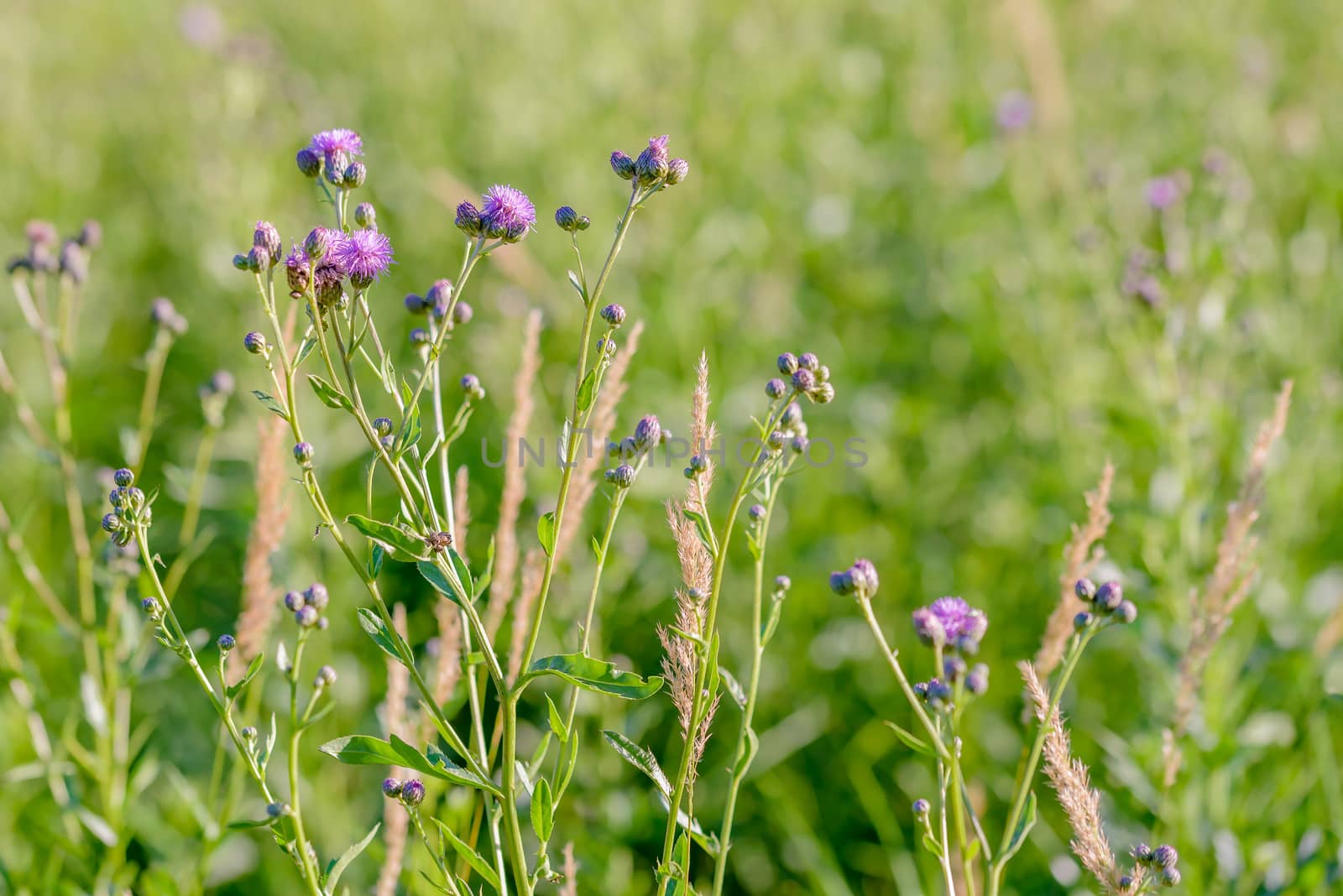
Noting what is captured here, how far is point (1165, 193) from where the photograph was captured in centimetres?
293

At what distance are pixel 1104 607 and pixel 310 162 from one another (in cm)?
112

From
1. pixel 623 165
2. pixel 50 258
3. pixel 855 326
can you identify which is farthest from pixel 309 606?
pixel 855 326

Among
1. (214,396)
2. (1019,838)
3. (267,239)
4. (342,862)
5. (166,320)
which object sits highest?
(166,320)

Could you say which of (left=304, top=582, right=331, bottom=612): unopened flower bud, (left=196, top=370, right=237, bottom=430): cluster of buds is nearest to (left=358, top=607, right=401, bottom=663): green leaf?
(left=304, top=582, right=331, bottom=612): unopened flower bud

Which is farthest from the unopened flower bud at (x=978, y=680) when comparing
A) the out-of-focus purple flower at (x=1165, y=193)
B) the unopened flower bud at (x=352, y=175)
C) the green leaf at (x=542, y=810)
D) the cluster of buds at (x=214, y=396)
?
the out-of-focus purple flower at (x=1165, y=193)

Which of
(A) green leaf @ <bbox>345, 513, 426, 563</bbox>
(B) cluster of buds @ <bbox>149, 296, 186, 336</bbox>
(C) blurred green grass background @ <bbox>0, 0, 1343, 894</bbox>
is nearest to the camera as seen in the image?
(A) green leaf @ <bbox>345, 513, 426, 563</bbox>

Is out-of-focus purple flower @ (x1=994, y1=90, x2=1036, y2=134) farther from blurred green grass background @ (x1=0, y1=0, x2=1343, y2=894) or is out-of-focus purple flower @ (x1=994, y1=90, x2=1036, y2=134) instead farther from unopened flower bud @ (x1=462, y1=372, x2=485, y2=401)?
unopened flower bud @ (x1=462, y1=372, x2=485, y2=401)

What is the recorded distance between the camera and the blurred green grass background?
2.42 meters

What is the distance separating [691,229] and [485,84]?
1622 millimetres

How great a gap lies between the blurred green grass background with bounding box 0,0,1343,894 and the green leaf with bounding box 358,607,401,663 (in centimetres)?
98

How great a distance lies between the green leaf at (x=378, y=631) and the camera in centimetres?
121

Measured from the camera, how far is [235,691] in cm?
123

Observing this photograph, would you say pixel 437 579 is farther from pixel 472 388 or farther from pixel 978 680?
pixel 978 680

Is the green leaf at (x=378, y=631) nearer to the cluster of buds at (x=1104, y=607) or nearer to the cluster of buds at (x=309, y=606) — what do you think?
the cluster of buds at (x=309, y=606)
